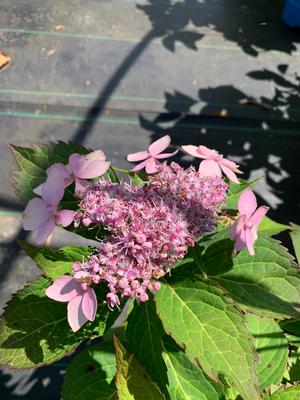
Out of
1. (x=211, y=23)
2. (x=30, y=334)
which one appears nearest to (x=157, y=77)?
(x=211, y=23)

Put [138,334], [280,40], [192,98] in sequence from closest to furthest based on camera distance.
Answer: [138,334]
[192,98]
[280,40]

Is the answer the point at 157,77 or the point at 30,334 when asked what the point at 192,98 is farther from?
the point at 30,334

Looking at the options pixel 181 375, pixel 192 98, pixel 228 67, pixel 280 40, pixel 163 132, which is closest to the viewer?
pixel 181 375

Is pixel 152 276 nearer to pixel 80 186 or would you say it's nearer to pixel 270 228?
pixel 80 186

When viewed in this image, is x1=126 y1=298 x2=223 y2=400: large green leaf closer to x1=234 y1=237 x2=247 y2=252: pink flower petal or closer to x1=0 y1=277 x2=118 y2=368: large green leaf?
x1=0 y1=277 x2=118 y2=368: large green leaf

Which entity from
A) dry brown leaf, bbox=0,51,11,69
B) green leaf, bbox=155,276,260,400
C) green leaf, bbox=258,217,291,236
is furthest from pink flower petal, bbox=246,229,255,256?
dry brown leaf, bbox=0,51,11,69

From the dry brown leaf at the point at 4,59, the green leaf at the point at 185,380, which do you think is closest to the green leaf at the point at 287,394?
the green leaf at the point at 185,380
